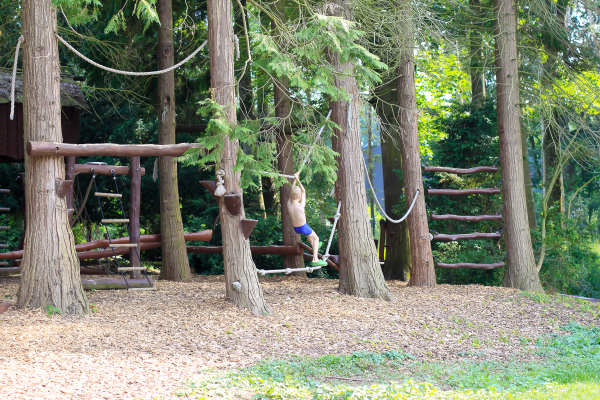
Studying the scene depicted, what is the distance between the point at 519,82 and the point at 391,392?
27.5 ft

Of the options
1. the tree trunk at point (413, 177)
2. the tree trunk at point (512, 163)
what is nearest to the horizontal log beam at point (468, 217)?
the tree trunk at point (512, 163)

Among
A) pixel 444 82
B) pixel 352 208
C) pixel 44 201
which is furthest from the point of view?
pixel 444 82

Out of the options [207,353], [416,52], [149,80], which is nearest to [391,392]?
[207,353]

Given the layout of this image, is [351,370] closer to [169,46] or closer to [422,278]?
[422,278]

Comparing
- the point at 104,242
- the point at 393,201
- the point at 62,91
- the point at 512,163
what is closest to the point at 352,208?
the point at 393,201

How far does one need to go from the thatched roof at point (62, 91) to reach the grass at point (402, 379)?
8.70 m

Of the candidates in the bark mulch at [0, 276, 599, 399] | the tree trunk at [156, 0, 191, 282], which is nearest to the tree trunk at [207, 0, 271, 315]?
the bark mulch at [0, 276, 599, 399]

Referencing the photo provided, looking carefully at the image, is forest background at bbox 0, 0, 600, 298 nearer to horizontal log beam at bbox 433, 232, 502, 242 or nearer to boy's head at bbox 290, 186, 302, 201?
boy's head at bbox 290, 186, 302, 201

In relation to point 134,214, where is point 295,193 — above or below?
above

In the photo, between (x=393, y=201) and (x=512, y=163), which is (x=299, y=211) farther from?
(x=512, y=163)

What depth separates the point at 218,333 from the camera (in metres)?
5.98

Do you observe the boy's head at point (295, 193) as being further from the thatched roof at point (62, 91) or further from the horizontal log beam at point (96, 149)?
the thatched roof at point (62, 91)

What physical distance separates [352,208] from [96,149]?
3937 millimetres

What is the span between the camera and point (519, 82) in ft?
34.5
